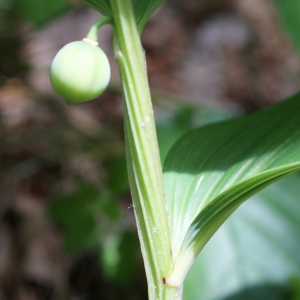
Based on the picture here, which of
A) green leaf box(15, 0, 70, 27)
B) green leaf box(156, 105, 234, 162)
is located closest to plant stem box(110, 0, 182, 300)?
green leaf box(156, 105, 234, 162)

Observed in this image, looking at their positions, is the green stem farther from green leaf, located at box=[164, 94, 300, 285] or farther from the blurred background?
the blurred background

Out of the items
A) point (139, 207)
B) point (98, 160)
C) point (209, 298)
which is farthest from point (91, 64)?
point (98, 160)

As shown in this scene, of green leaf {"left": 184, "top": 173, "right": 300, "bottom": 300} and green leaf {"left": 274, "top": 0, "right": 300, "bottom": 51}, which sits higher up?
green leaf {"left": 274, "top": 0, "right": 300, "bottom": 51}

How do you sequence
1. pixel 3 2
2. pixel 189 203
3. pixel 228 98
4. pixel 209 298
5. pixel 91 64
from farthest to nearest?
pixel 228 98 < pixel 3 2 < pixel 209 298 < pixel 189 203 < pixel 91 64

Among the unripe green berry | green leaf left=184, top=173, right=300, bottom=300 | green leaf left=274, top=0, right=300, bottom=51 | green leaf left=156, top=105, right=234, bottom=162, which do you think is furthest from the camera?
green leaf left=274, top=0, right=300, bottom=51

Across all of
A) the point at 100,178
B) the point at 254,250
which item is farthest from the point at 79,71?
the point at 100,178

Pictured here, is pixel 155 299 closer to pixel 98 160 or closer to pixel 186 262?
pixel 186 262
